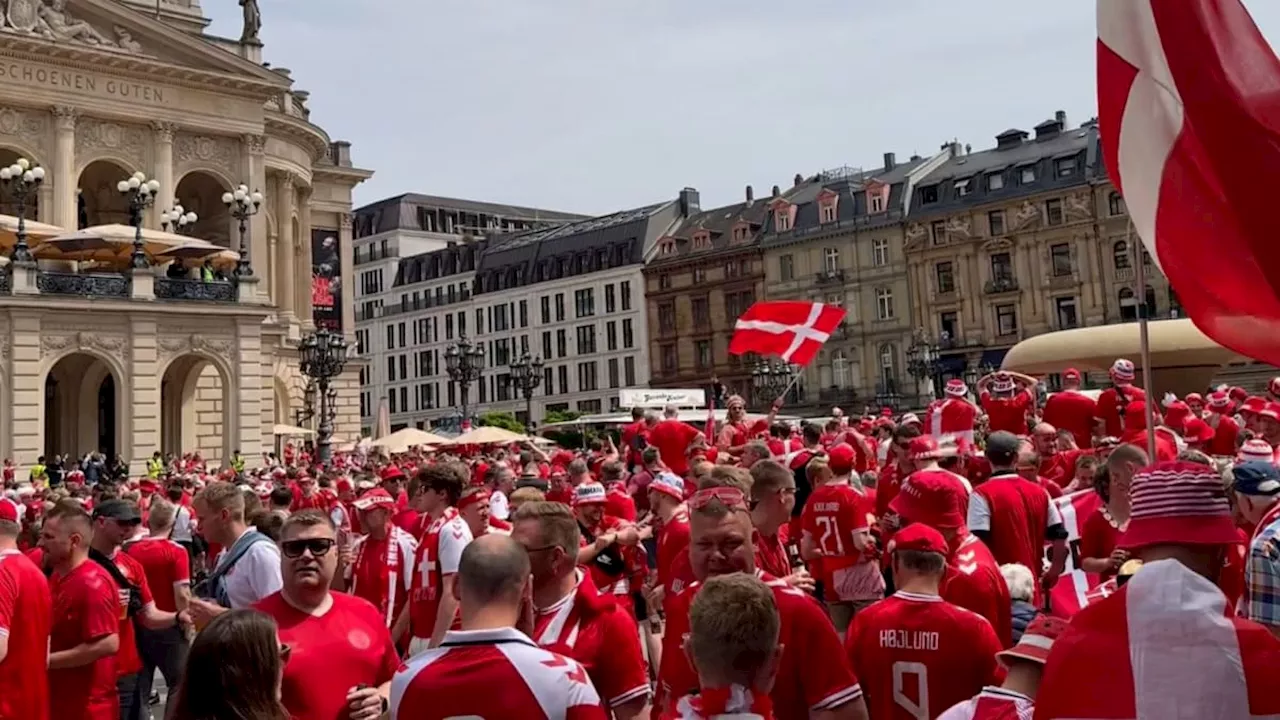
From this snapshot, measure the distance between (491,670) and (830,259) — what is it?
6908cm

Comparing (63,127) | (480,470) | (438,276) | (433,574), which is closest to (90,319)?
(63,127)

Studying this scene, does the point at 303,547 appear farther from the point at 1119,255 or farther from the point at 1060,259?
the point at 1060,259

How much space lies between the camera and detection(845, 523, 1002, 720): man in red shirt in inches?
185

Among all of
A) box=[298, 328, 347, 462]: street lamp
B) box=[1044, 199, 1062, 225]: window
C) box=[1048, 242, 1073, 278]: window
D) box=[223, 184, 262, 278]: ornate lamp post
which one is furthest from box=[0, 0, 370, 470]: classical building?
box=[1048, 242, 1073, 278]: window

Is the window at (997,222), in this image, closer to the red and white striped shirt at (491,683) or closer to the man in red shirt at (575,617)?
the man in red shirt at (575,617)

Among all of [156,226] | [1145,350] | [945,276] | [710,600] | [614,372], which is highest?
[156,226]

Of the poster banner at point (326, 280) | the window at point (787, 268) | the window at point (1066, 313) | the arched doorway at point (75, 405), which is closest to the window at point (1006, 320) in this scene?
the window at point (1066, 313)

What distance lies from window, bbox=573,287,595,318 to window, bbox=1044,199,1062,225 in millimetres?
32391

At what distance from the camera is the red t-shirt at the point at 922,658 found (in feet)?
15.4

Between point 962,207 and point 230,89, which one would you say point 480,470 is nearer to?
point 230,89

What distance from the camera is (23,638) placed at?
5.84 m

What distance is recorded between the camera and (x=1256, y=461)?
20.4 ft

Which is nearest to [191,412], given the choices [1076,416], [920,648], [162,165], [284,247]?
[162,165]

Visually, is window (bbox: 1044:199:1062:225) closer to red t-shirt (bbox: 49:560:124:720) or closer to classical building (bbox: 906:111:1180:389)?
classical building (bbox: 906:111:1180:389)
